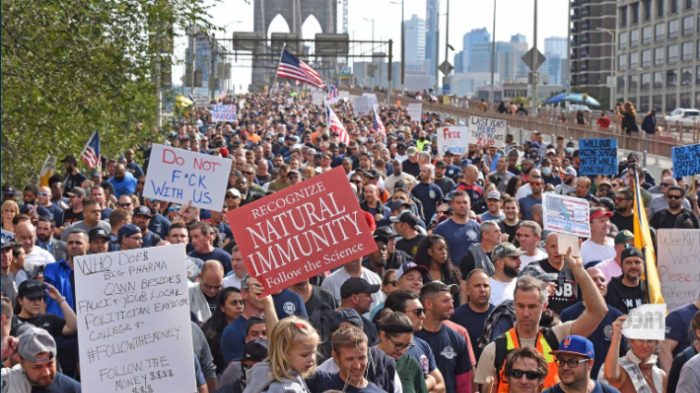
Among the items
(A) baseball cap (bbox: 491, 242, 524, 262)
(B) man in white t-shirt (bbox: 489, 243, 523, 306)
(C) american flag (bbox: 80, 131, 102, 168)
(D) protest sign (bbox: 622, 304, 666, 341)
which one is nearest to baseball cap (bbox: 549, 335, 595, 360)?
(D) protest sign (bbox: 622, 304, 666, 341)

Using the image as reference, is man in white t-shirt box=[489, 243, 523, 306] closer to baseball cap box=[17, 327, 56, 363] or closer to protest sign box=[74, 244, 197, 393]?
protest sign box=[74, 244, 197, 393]

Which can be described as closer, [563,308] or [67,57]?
[563,308]

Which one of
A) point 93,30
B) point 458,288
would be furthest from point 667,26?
point 458,288

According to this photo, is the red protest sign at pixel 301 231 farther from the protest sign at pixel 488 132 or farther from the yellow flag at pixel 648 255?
the protest sign at pixel 488 132

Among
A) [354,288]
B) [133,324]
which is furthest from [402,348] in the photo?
[133,324]

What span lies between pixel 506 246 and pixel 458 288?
68 cm

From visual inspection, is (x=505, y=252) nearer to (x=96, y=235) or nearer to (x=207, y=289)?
(x=207, y=289)

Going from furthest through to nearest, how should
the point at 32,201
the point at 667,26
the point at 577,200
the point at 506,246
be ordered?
the point at 667,26, the point at 32,201, the point at 577,200, the point at 506,246

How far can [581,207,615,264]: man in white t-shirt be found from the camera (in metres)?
10.2

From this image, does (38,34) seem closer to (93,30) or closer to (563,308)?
(93,30)

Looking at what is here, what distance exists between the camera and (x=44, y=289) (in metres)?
6.96

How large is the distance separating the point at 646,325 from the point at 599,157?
1029cm

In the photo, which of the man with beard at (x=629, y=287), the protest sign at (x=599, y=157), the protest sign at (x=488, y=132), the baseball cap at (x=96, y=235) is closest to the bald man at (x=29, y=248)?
the baseball cap at (x=96, y=235)

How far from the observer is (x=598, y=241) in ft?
33.9
